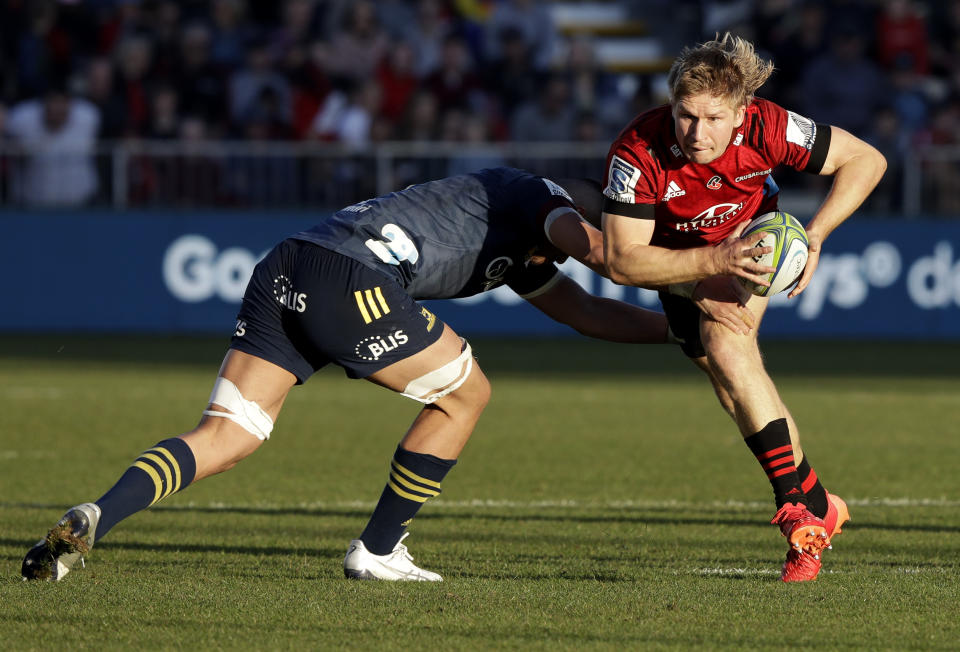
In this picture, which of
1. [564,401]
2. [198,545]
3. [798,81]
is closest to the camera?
[198,545]

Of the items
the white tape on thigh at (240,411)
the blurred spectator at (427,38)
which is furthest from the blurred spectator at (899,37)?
the white tape on thigh at (240,411)

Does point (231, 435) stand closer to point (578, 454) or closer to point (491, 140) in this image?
point (578, 454)

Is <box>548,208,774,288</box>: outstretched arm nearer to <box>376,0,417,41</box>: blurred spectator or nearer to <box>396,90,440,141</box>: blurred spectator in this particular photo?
<box>396,90,440,141</box>: blurred spectator

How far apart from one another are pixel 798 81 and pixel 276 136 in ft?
22.7

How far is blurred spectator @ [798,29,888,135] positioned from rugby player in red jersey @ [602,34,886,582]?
44.2 ft

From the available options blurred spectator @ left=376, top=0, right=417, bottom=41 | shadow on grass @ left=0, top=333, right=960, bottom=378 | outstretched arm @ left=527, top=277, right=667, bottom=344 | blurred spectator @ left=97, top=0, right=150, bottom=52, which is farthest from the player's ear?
blurred spectator @ left=376, top=0, right=417, bottom=41

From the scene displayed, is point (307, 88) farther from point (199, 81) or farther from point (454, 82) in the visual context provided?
point (454, 82)

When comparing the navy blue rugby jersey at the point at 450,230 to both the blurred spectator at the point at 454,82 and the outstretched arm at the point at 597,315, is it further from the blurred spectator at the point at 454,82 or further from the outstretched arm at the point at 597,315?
the blurred spectator at the point at 454,82

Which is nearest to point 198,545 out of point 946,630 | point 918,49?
point 946,630

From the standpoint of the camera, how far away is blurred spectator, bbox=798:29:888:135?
63.6 ft

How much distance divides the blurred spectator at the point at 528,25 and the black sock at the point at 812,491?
52.0 feet

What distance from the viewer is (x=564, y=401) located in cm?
1270

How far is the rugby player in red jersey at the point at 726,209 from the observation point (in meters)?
5.71

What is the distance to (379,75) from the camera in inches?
790
